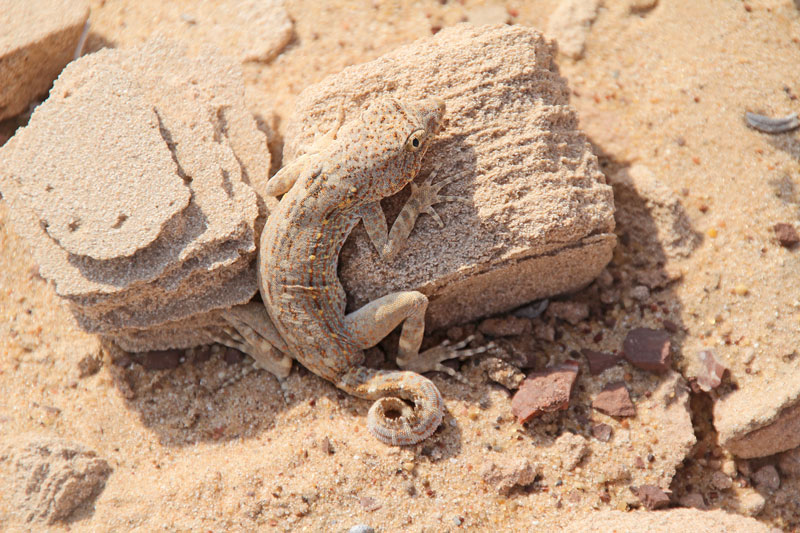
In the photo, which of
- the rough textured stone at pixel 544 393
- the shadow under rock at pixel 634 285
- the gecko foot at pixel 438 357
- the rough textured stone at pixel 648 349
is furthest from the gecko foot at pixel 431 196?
the rough textured stone at pixel 648 349

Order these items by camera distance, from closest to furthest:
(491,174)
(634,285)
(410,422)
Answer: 1. (410,422)
2. (491,174)
3. (634,285)

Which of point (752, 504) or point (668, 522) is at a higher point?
point (668, 522)

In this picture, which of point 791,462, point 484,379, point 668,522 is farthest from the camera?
point 484,379

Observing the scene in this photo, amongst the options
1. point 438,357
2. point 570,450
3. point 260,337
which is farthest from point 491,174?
point 260,337

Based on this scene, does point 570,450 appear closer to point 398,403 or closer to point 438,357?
point 438,357

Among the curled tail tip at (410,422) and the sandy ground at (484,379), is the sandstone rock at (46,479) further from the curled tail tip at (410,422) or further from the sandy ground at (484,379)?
the curled tail tip at (410,422)
